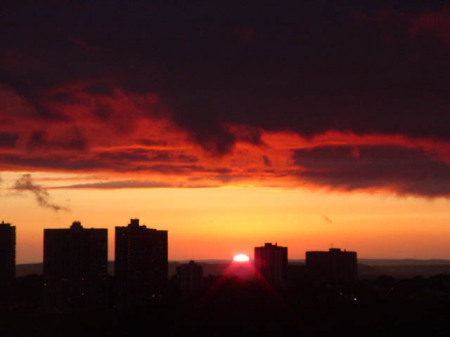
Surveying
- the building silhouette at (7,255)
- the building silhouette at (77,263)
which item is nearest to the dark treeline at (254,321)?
the building silhouette at (77,263)

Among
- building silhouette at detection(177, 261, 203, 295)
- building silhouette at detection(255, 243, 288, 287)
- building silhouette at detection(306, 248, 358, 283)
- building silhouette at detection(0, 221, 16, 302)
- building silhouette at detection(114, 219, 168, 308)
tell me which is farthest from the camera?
building silhouette at detection(306, 248, 358, 283)

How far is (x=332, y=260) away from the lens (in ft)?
485

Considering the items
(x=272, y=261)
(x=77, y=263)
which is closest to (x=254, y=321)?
(x=77, y=263)

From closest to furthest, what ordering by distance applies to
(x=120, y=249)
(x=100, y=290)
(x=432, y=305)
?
1. (x=432, y=305)
2. (x=100, y=290)
3. (x=120, y=249)

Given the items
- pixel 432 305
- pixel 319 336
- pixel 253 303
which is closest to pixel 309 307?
pixel 253 303

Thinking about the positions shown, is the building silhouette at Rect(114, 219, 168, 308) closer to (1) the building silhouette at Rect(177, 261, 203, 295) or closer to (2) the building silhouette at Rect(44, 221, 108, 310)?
(2) the building silhouette at Rect(44, 221, 108, 310)

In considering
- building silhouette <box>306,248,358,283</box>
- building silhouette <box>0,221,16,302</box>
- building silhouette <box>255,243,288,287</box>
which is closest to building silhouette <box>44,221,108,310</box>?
building silhouette <box>0,221,16,302</box>

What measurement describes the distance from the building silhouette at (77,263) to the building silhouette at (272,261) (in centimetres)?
2471

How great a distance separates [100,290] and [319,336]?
62.4 meters

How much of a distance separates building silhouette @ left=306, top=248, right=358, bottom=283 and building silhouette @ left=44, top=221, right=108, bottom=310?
39.8m

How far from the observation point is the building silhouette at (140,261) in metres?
98.9

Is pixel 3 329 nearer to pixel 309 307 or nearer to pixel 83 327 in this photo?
pixel 83 327

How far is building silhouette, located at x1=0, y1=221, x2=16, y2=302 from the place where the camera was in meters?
104

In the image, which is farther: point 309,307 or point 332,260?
point 332,260
